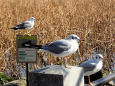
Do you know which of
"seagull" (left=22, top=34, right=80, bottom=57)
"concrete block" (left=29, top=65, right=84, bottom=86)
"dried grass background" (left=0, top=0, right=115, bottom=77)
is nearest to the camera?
"concrete block" (left=29, top=65, right=84, bottom=86)

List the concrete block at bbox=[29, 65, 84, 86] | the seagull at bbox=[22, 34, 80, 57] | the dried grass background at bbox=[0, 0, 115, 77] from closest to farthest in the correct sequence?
the concrete block at bbox=[29, 65, 84, 86], the seagull at bbox=[22, 34, 80, 57], the dried grass background at bbox=[0, 0, 115, 77]

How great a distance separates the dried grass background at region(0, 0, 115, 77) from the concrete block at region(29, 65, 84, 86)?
6.40ft

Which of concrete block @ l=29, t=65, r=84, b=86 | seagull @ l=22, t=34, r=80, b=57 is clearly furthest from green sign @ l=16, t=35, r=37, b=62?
concrete block @ l=29, t=65, r=84, b=86

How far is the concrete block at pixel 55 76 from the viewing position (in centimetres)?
246

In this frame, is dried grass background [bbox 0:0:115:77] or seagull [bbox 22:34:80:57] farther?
dried grass background [bbox 0:0:115:77]

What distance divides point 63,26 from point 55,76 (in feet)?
9.43

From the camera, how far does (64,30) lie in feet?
17.1

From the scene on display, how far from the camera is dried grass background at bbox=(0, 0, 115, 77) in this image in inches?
193

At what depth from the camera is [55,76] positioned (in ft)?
8.06

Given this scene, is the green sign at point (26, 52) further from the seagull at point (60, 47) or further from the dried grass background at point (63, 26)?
the dried grass background at point (63, 26)

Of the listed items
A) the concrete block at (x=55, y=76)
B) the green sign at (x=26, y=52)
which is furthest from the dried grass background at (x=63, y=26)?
the concrete block at (x=55, y=76)

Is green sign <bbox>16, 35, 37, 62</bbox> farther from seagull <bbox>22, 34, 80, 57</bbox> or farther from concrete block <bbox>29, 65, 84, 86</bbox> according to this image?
concrete block <bbox>29, 65, 84, 86</bbox>

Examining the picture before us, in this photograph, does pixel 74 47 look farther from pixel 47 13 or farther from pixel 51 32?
pixel 47 13

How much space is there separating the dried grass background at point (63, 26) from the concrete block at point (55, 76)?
6.40 ft
